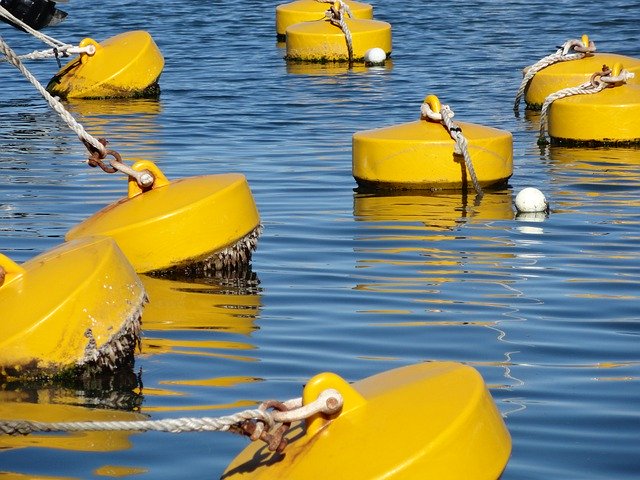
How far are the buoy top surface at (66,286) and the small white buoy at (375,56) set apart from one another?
42.5ft

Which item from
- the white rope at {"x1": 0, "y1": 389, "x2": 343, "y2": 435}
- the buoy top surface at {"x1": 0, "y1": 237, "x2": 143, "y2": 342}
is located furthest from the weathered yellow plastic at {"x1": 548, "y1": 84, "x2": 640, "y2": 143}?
the white rope at {"x1": 0, "y1": 389, "x2": 343, "y2": 435}

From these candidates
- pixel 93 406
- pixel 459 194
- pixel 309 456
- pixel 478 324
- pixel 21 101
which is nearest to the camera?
pixel 309 456

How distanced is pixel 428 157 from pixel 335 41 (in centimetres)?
904

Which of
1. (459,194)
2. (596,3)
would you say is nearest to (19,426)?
(459,194)

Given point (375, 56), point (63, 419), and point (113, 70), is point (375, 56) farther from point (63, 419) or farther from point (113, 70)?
point (63, 419)

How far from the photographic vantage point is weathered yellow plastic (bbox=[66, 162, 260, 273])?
7289mm

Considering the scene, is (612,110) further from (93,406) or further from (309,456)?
(309,456)

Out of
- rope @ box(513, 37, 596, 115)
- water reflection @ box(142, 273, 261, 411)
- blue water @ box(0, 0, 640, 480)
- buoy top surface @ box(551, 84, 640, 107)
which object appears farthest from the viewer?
rope @ box(513, 37, 596, 115)

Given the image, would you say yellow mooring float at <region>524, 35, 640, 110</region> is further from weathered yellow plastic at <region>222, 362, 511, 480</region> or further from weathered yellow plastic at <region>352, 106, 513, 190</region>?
weathered yellow plastic at <region>222, 362, 511, 480</region>

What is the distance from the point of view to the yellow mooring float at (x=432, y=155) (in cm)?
996

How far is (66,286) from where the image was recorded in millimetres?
5648

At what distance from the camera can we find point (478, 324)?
6.63 meters

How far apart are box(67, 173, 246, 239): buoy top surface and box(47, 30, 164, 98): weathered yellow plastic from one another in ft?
26.6

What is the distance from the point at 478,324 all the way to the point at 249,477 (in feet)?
8.74
